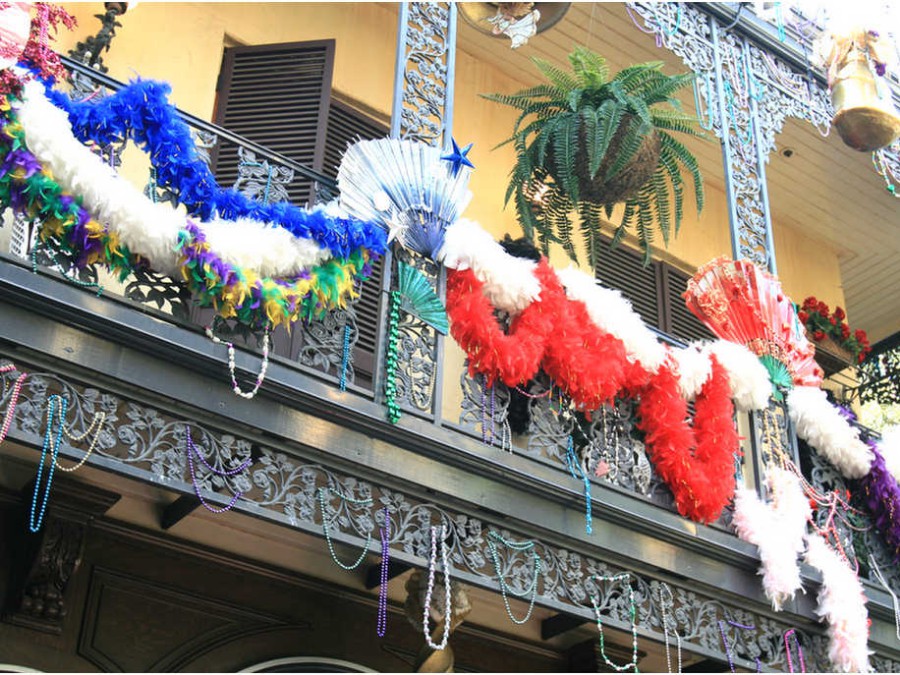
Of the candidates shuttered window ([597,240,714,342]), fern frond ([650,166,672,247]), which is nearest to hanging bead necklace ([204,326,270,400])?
fern frond ([650,166,672,247])

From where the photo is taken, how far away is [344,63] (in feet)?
30.0

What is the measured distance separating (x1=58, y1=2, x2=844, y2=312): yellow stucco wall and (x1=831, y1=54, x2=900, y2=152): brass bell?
2392mm

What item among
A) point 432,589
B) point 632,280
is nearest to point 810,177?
point 632,280

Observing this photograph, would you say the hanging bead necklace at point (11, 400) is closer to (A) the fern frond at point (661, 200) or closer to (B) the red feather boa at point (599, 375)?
(B) the red feather boa at point (599, 375)

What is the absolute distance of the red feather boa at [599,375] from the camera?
6.49 m

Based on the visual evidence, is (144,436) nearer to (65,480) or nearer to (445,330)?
(65,480)

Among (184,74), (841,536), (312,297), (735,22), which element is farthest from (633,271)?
(312,297)

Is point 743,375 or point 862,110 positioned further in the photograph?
point 862,110

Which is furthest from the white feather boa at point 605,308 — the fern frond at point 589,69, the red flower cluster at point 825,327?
the red flower cluster at point 825,327

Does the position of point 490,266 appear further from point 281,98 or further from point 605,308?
point 281,98

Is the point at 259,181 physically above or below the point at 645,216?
below

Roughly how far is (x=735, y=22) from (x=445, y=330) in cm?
386

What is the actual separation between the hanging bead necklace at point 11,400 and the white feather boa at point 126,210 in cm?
74

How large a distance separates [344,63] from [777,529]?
446cm
